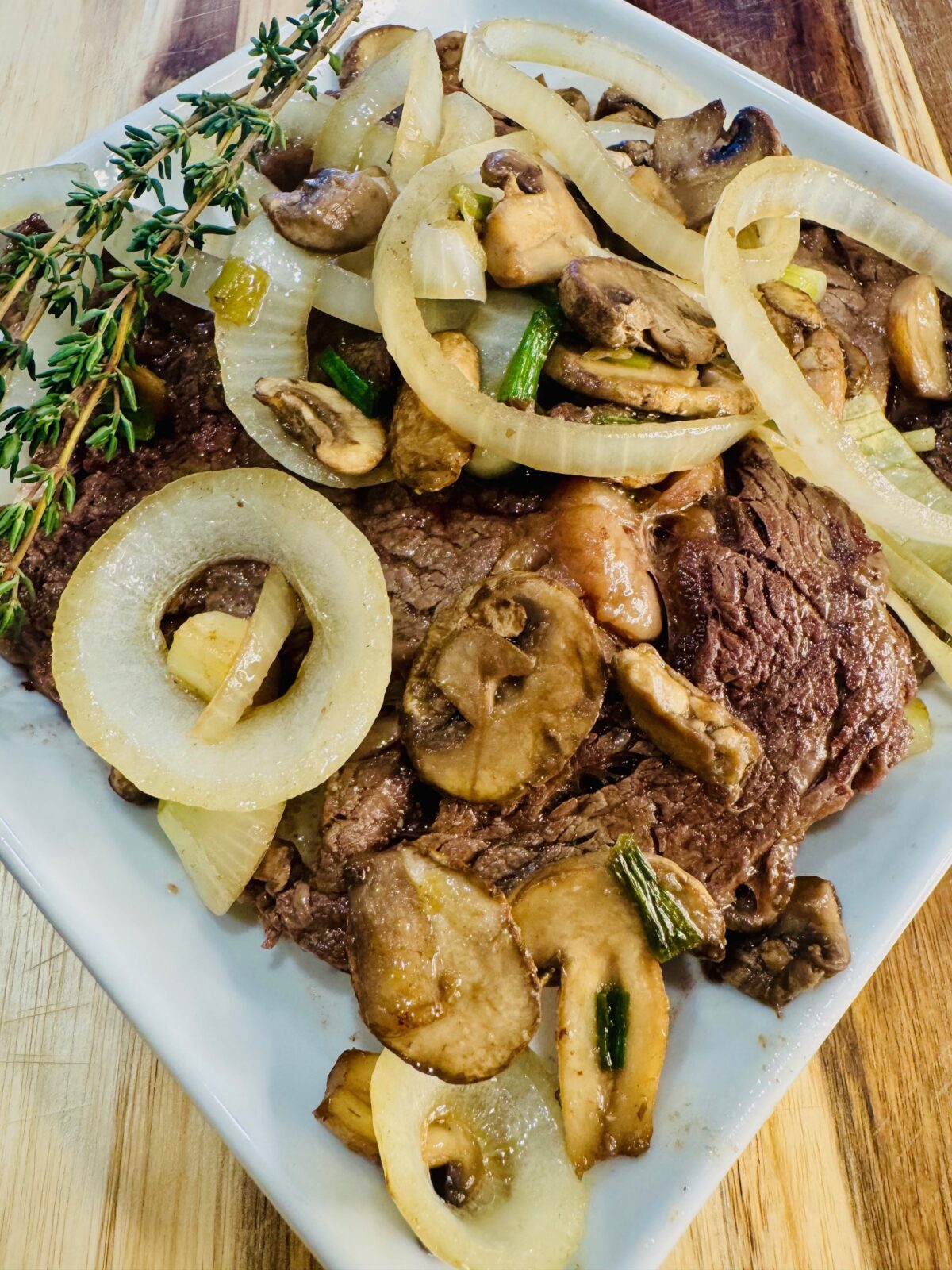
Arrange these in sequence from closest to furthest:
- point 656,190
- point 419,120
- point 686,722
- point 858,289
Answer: point 686,722, point 419,120, point 656,190, point 858,289

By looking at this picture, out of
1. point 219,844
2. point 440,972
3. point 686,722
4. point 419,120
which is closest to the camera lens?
point 440,972

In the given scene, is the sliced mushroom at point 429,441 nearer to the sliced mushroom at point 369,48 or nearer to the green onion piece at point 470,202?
the green onion piece at point 470,202

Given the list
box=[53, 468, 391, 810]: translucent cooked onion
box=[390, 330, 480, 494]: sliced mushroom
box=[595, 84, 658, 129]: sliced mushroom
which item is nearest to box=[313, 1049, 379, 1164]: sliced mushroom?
box=[53, 468, 391, 810]: translucent cooked onion

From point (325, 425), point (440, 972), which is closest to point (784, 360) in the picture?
point (325, 425)

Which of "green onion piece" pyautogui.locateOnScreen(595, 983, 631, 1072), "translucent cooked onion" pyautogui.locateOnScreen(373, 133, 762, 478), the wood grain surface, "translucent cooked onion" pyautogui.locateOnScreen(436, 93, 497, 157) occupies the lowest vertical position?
the wood grain surface

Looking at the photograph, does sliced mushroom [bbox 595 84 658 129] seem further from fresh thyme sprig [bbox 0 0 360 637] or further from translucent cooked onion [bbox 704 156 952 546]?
fresh thyme sprig [bbox 0 0 360 637]

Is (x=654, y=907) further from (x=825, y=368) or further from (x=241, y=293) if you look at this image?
(x=241, y=293)

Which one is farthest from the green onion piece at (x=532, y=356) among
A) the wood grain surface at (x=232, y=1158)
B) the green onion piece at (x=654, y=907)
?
the wood grain surface at (x=232, y=1158)
